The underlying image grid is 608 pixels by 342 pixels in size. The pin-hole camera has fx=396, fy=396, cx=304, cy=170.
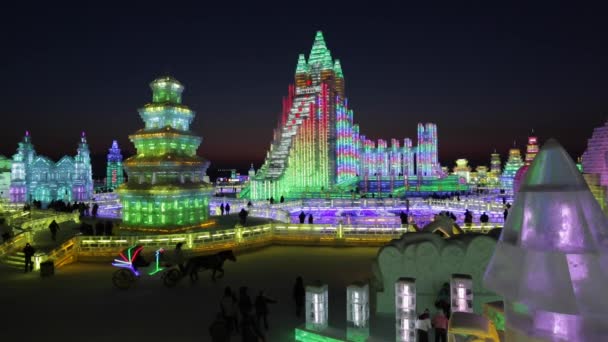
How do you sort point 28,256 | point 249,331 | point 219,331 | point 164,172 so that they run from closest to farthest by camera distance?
point 219,331 < point 249,331 < point 28,256 < point 164,172

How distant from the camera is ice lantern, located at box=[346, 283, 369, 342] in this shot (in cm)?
690

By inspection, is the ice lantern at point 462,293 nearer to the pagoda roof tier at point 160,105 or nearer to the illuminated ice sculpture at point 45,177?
the pagoda roof tier at point 160,105

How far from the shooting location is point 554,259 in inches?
124

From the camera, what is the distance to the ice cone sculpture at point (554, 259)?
3006 mm

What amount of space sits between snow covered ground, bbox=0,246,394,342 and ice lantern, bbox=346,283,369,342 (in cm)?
67

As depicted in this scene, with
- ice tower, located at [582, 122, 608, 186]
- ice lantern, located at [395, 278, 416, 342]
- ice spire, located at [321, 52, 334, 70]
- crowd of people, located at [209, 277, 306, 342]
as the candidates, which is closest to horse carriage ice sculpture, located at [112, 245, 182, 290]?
crowd of people, located at [209, 277, 306, 342]

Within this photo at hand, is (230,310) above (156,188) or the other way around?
the other way around

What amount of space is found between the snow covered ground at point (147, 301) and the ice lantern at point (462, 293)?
4.81 ft

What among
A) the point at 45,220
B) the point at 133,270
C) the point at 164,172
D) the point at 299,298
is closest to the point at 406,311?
the point at 299,298

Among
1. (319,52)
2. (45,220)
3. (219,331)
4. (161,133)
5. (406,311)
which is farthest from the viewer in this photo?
(319,52)

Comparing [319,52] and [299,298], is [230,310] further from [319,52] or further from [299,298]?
[319,52]

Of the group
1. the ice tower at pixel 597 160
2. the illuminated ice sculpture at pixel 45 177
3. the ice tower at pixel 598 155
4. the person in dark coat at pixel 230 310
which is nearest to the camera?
the person in dark coat at pixel 230 310

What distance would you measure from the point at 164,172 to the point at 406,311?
45.7 feet

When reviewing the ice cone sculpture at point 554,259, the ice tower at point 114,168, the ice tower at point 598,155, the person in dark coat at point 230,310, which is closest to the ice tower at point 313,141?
the ice tower at point 598,155
